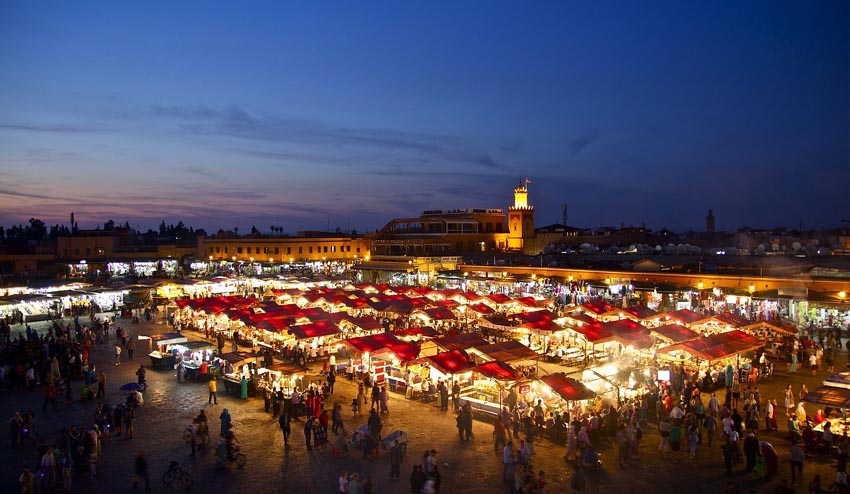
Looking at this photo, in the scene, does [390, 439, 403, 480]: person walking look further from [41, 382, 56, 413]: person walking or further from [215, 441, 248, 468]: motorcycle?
[41, 382, 56, 413]: person walking

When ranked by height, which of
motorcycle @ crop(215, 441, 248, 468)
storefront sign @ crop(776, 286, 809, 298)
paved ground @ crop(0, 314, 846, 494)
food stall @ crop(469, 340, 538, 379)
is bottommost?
paved ground @ crop(0, 314, 846, 494)

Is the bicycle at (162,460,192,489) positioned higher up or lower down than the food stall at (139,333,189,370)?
lower down

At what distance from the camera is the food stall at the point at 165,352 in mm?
18562

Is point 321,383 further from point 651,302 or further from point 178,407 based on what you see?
point 651,302

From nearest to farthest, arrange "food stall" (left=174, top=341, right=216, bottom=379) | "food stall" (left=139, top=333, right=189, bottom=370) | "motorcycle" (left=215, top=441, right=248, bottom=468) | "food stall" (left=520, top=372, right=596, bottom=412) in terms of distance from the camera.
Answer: "motorcycle" (left=215, top=441, right=248, bottom=468) → "food stall" (left=520, top=372, right=596, bottom=412) → "food stall" (left=174, top=341, right=216, bottom=379) → "food stall" (left=139, top=333, right=189, bottom=370)

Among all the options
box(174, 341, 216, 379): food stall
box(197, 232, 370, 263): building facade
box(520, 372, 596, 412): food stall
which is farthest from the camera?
box(197, 232, 370, 263): building facade

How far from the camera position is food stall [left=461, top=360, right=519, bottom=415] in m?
13.4

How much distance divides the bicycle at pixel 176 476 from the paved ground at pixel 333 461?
0.16 meters

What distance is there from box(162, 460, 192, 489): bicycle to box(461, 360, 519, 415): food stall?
596cm

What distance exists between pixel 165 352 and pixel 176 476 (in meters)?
9.85

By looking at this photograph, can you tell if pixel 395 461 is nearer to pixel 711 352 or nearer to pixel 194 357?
pixel 711 352

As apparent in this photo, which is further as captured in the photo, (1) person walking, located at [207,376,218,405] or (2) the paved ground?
(1) person walking, located at [207,376,218,405]

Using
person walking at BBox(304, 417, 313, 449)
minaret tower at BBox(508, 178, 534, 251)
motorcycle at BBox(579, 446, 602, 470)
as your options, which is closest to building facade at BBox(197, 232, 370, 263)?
minaret tower at BBox(508, 178, 534, 251)

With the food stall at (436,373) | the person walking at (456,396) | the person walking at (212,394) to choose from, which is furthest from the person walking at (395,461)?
the person walking at (212,394)
